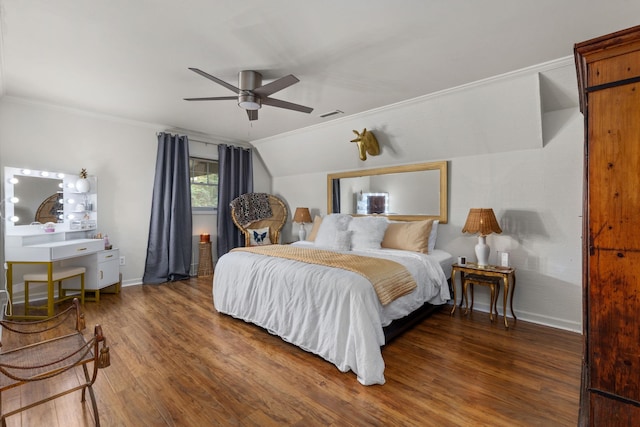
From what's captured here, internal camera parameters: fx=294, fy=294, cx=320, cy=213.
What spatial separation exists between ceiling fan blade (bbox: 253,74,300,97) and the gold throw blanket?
1461mm

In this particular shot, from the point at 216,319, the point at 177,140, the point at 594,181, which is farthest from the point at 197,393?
the point at 177,140

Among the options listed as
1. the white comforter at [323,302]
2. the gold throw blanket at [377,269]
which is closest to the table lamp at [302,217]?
the white comforter at [323,302]

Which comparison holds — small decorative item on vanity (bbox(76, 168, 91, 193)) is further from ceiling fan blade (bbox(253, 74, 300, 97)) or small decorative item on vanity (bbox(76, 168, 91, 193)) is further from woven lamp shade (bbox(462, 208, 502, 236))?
woven lamp shade (bbox(462, 208, 502, 236))

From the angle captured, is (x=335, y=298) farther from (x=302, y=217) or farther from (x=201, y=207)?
(x=201, y=207)

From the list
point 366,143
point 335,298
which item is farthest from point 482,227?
point 335,298

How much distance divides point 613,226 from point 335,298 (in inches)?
61.0

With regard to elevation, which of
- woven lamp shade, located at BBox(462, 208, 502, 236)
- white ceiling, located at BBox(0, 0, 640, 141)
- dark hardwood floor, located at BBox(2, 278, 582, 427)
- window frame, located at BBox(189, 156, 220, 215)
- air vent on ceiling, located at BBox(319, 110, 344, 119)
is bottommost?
dark hardwood floor, located at BBox(2, 278, 582, 427)

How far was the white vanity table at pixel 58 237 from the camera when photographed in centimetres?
302

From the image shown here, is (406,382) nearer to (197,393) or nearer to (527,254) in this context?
(197,393)

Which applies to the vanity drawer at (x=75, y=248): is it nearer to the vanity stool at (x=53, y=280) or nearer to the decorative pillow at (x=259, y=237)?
the vanity stool at (x=53, y=280)

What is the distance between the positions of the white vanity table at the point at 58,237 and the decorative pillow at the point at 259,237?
1.85 m

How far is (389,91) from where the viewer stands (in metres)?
3.06

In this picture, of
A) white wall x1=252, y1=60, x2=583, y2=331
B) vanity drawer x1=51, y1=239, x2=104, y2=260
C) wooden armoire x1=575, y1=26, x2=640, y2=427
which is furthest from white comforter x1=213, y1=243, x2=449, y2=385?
vanity drawer x1=51, y1=239, x2=104, y2=260

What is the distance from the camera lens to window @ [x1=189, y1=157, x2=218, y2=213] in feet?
16.3
